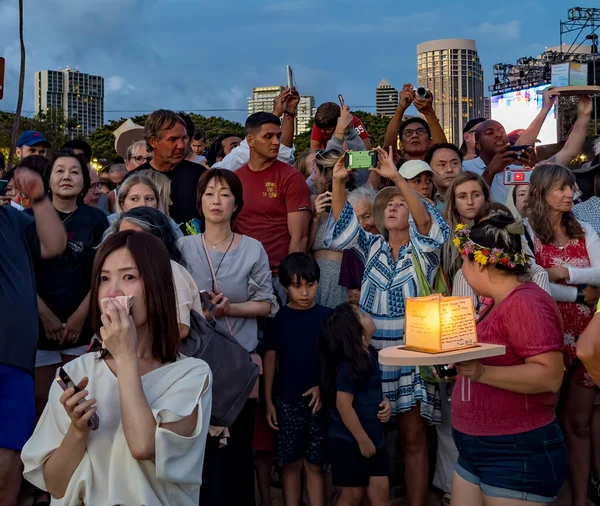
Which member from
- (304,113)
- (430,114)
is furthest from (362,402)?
(304,113)

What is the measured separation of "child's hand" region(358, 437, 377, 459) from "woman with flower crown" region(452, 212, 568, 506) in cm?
97

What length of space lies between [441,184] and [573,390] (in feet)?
6.41

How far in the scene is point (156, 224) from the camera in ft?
11.6

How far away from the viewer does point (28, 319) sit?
3504 millimetres

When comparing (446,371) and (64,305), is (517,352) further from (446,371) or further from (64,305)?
(64,305)

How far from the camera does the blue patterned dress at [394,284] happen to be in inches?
172

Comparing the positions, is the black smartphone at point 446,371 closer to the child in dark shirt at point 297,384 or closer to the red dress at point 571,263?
the child in dark shirt at point 297,384

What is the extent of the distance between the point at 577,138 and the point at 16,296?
4.58m

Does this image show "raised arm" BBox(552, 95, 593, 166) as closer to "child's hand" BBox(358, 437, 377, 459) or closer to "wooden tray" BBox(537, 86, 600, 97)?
"wooden tray" BBox(537, 86, 600, 97)

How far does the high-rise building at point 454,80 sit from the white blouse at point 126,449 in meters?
104

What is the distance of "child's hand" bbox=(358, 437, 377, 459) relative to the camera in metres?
3.96

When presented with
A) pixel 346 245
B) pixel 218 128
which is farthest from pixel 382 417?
pixel 218 128

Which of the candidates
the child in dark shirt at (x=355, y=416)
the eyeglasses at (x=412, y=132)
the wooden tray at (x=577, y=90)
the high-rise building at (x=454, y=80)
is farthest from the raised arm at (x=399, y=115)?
the high-rise building at (x=454, y=80)

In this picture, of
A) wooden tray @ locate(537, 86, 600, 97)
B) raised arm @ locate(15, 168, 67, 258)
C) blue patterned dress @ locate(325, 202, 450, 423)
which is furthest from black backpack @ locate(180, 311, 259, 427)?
wooden tray @ locate(537, 86, 600, 97)
